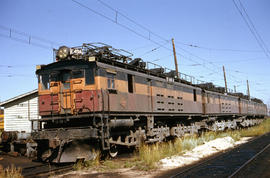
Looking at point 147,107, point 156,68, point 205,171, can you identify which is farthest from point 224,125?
point 205,171

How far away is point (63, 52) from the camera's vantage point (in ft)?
37.7

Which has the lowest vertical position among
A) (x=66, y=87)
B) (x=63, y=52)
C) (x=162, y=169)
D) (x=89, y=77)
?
(x=162, y=169)

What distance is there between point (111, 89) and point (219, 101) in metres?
18.4

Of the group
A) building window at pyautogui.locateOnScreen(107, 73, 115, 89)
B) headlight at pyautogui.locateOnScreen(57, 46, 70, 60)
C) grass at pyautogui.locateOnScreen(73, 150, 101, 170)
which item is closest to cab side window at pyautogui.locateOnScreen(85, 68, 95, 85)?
building window at pyautogui.locateOnScreen(107, 73, 115, 89)

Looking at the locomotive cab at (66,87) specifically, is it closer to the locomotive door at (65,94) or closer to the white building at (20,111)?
the locomotive door at (65,94)

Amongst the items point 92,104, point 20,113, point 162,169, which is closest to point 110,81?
point 92,104

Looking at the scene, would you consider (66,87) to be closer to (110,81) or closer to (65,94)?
(65,94)

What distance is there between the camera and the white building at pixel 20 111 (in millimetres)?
21828

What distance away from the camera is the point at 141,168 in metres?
9.27

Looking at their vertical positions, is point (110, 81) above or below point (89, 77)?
below

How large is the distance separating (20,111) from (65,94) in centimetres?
1321

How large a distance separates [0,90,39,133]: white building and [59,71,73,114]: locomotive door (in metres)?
11.4

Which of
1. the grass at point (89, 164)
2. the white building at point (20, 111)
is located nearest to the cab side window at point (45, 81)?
the grass at point (89, 164)

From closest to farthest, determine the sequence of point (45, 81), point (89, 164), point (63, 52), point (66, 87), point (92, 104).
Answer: point (89, 164)
point (92, 104)
point (66, 87)
point (63, 52)
point (45, 81)
